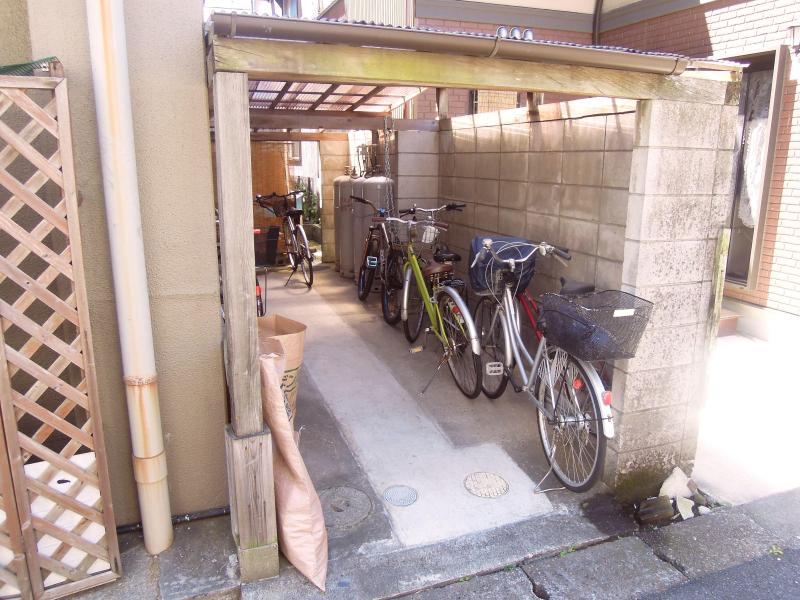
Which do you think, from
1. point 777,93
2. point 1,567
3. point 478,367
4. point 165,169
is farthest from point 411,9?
point 1,567

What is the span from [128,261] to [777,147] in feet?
20.8

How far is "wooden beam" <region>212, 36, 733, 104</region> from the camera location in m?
2.66

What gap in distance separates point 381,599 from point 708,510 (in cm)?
212

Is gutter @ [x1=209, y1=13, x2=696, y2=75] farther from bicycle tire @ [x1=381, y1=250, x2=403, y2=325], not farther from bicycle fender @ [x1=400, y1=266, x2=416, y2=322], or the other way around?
bicycle tire @ [x1=381, y1=250, x2=403, y2=325]

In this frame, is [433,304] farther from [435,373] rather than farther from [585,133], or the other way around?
[585,133]

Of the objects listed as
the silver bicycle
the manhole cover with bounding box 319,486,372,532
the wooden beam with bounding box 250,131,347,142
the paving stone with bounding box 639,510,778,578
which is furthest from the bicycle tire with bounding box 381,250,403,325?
the paving stone with bounding box 639,510,778,578

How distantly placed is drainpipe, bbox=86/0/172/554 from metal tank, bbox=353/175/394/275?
510 centimetres

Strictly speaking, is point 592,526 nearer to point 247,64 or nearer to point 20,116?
point 247,64

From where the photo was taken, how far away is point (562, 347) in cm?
354

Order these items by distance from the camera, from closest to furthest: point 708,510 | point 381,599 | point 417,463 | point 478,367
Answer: point 381,599 → point 708,510 → point 417,463 → point 478,367

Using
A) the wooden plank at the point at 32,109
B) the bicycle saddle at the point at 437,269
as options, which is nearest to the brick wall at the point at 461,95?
the bicycle saddle at the point at 437,269

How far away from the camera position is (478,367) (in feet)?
15.8

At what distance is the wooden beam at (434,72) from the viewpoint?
105 inches

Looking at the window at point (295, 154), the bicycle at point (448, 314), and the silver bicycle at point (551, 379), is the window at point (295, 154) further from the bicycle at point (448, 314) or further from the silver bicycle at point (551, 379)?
the silver bicycle at point (551, 379)
